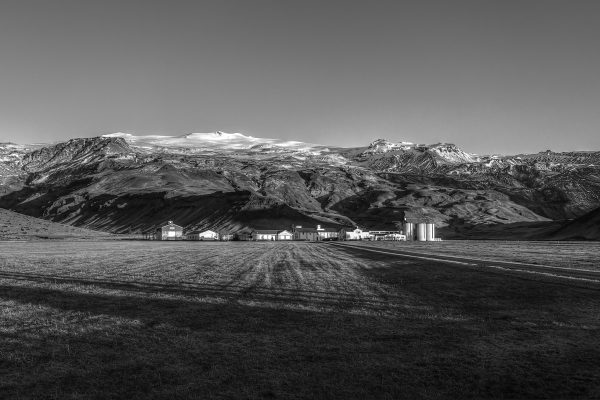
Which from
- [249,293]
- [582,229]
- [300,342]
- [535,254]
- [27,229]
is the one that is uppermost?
[27,229]

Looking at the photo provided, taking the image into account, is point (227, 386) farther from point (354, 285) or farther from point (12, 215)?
point (12, 215)

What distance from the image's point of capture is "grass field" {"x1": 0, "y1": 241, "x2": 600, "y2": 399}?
11117 millimetres

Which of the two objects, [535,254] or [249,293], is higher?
[535,254]

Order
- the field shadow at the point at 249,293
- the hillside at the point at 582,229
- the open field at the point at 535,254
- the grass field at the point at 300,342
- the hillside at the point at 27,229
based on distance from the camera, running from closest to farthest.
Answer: the grass field at the point at 300,342 < the field shadow at the point at 249,293 < the open field at the point at 535,254 < the hillside at the point at 27,229 < the hillside at the point at 582,229

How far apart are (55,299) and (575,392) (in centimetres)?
2103

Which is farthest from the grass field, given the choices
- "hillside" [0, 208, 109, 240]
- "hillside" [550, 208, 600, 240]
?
"hillside" [550, 208, 600, 240]

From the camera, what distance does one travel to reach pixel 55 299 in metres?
23.6

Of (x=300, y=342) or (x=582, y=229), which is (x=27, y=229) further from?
(x=582, y=229)

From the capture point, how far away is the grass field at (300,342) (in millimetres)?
11117

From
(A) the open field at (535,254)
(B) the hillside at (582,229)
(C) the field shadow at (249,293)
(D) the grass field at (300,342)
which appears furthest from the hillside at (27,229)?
(B) the hillside at (582,229)

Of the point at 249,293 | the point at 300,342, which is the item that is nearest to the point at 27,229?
the point at 249,293

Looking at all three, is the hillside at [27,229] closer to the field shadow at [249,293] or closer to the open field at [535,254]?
the open field at [535,254]

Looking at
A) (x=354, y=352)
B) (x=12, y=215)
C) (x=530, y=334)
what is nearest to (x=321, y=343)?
(x=354, y=352)

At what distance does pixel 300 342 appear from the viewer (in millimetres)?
15062
